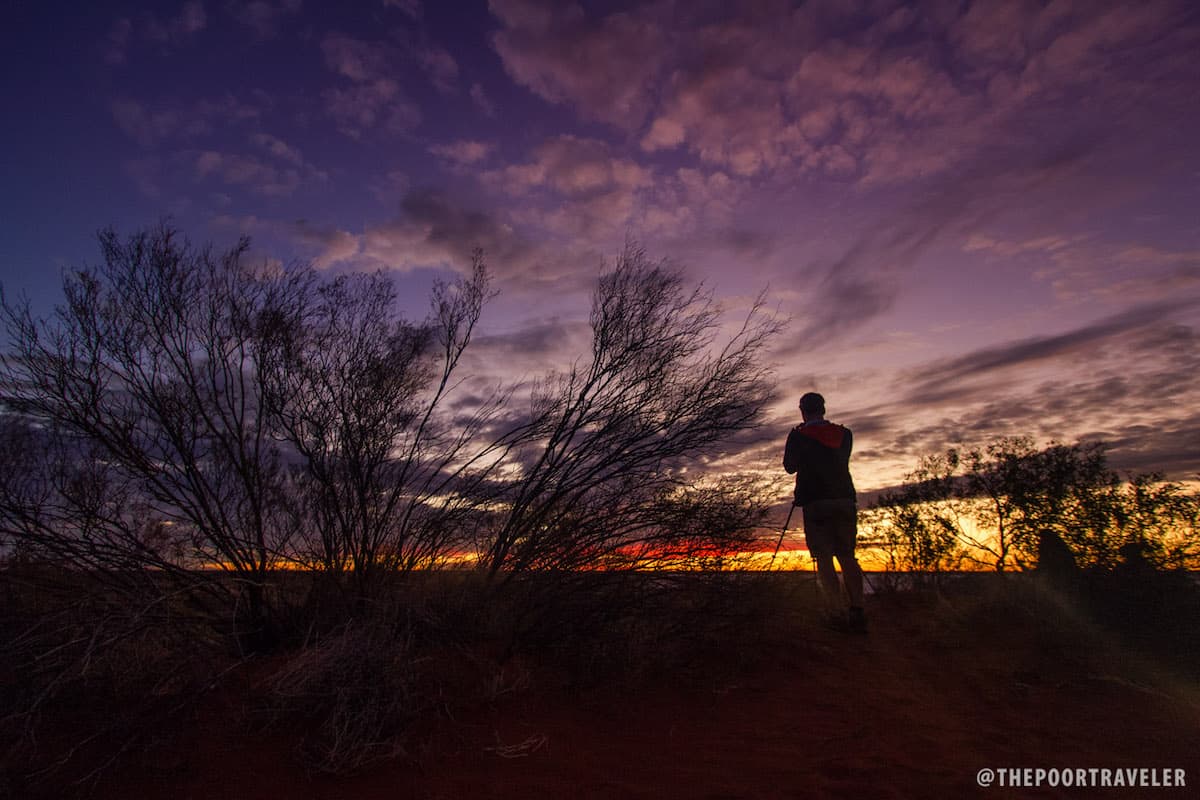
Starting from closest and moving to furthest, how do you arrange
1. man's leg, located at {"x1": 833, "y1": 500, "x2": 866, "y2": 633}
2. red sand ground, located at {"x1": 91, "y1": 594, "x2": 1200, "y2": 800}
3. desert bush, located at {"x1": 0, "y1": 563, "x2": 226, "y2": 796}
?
1. red sand ground, located at {"x1": 91, "y1": 594, "x2": 1200, "y2": 800}
2. desert bush, located at {"x1": 0, "y1": 563, "x2": 226, "y2": 796}
3. man's leg, located at {"x1": 833, "y1": 500, "x2": 866, "y2": 633}

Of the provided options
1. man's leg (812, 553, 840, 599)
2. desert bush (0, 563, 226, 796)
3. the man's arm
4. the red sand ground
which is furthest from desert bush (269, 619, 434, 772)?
man's leg (812, 553, 840, 599)

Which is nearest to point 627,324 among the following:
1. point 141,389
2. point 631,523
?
point 631,523

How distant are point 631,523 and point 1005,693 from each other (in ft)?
10.4

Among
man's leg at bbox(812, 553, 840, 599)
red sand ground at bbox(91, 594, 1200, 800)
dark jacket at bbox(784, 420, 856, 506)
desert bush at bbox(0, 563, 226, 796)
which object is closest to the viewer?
red sand ground at bbox(91, 594, 1200, 800)

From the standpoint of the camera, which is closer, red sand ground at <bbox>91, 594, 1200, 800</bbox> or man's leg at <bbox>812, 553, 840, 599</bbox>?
red sand ground at <bbox>91, 594, 1200, 800</bbox>

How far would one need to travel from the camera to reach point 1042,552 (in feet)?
23.8

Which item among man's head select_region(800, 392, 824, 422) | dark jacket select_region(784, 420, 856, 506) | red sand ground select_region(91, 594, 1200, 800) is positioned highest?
man's head select_region(800, 392, 824, 422)

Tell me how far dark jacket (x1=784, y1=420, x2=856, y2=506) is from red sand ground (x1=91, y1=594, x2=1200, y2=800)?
5.83ft

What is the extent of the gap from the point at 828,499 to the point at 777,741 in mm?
3243

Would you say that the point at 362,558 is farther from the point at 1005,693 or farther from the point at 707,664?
the point at 1005,693

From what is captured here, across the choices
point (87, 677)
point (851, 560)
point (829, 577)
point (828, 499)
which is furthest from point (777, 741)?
point (87, 677)

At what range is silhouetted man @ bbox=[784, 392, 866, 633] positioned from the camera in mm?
6660

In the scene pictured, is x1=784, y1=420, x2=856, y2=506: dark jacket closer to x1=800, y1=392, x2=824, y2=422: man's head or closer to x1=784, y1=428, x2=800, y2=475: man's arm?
x1=784, y1=428, x2=800, y2=475: man's arm

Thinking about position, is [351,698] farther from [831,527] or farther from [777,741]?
[831,527]
